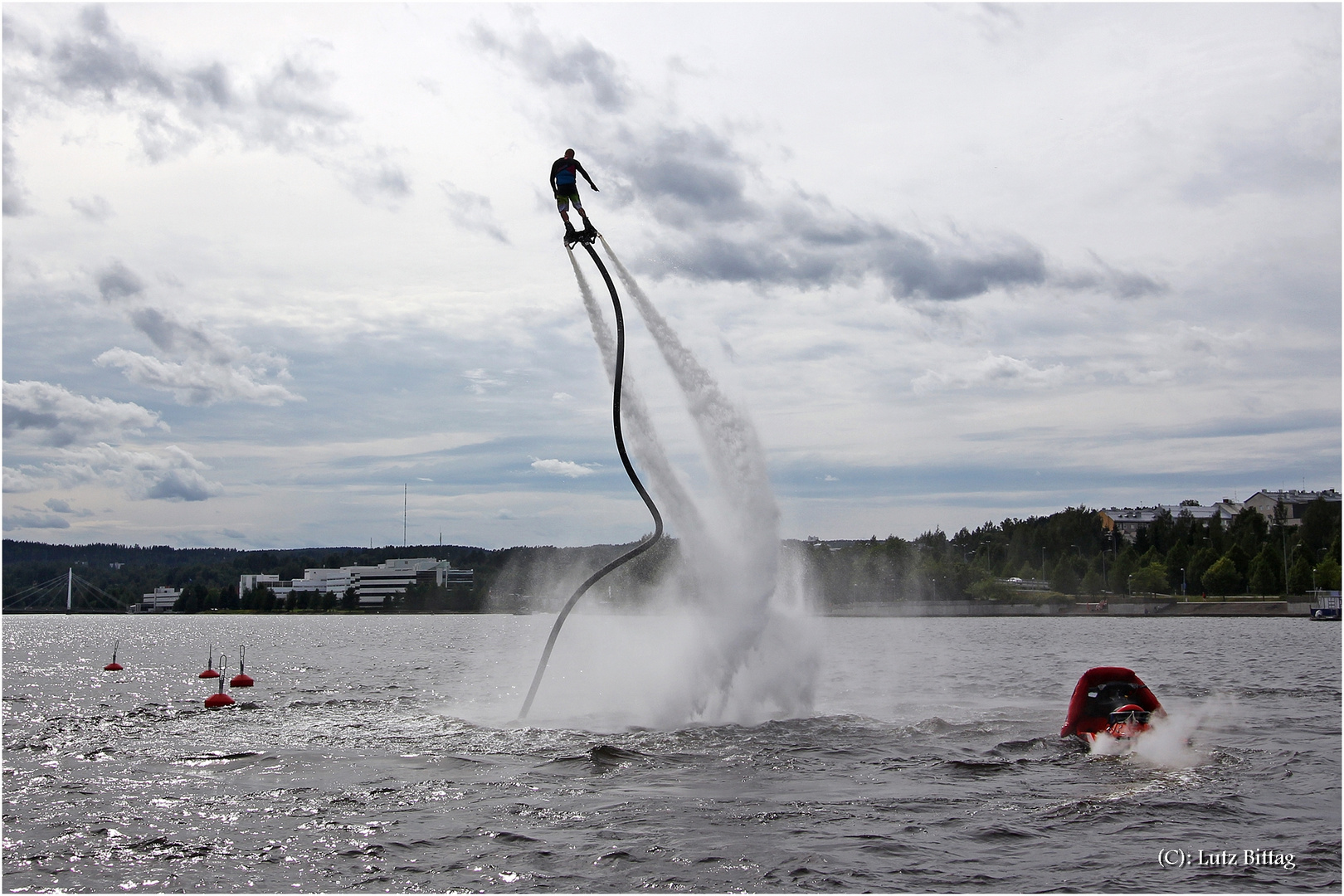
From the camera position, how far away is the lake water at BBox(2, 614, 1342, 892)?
16641mm

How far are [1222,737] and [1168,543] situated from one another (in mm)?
178366

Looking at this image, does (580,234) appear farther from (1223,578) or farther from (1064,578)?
(1064,578)

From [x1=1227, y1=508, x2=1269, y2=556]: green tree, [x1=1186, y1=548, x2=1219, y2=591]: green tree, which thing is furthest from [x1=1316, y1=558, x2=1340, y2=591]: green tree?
[x1=1186, y1=548, x2=1219, y2=591]: green tree

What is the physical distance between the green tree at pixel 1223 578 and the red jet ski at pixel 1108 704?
143031 mm

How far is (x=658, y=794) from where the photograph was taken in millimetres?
21734

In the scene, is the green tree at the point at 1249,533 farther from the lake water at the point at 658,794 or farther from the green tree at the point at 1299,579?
the lake water at the point at 658,794

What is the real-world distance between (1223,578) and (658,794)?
15644 cm

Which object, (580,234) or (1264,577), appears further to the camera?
(1264,577)

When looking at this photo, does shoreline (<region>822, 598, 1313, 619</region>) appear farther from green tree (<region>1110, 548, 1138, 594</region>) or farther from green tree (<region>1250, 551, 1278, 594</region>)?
green tree (<region>1110, 548, 1138, 594</region>)

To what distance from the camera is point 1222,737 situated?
29109 mm

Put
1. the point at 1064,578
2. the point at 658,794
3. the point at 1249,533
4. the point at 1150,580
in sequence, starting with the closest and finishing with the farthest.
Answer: the point at 658,794, the point at 1150,580, the point at 1249,533, the point at 1064,578

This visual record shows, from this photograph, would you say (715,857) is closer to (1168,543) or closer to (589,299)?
(589,299)

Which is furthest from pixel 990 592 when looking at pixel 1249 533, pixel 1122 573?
pixel 1249 533

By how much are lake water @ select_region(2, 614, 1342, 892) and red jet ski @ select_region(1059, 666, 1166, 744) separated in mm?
603
